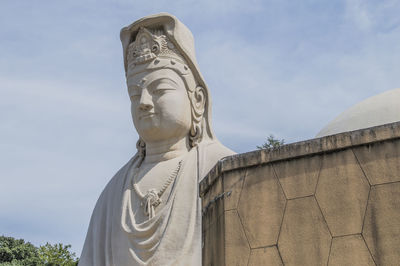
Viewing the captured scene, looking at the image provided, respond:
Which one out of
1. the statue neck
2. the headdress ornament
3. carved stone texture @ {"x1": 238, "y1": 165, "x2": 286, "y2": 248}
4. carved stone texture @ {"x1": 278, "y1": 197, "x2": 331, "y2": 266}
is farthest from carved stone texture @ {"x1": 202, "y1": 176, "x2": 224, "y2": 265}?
the headdress ornament

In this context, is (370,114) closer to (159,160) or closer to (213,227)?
(159,160)

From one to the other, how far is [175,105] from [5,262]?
12994mm

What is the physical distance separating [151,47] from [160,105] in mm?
746

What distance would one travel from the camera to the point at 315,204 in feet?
8.98

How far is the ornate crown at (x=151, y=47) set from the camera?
6625 mm

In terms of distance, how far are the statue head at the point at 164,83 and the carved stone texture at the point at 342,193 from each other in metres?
3.74

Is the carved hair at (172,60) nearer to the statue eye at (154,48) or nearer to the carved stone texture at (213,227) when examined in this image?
the statue eye at (154,48)

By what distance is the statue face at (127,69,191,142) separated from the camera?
637 cm

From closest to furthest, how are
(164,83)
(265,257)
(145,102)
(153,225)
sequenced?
1. (265,257)
2. (153,225)
3. (145,102)
4. (164,83)

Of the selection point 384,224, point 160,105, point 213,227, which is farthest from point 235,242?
point 160,105

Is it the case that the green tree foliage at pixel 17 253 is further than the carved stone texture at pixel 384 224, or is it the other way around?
the green tree foliage at pixel 17 253

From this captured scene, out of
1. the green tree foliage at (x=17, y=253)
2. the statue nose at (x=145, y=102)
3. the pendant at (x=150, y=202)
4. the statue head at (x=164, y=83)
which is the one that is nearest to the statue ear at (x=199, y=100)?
the statue head at (x=164, y=83)

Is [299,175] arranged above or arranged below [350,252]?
above

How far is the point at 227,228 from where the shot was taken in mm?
2936
